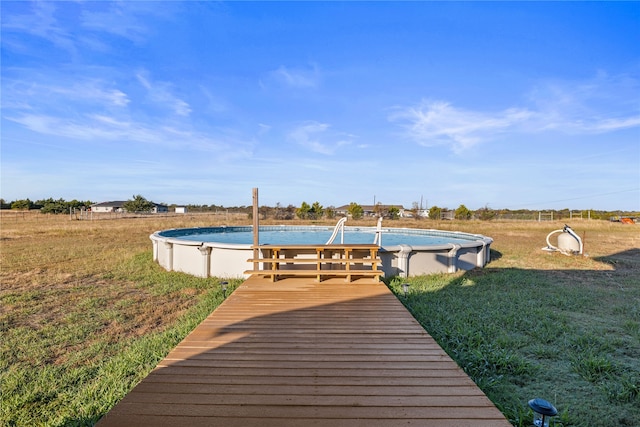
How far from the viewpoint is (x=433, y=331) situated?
13.0ft

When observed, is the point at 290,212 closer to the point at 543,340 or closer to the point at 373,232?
the point at 373,232

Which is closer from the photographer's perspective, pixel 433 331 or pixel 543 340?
pixel 543 340

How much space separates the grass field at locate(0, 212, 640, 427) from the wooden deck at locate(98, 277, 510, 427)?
2.32 feet

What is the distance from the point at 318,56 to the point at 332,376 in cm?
1272

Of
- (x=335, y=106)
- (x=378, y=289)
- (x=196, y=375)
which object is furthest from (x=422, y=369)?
(x=335, y=106)

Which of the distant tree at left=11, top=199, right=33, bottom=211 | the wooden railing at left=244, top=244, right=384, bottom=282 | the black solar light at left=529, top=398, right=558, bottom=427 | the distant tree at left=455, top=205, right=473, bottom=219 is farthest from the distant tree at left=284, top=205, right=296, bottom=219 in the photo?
the distant tree at left=11, top=199, right=33, bottom=211

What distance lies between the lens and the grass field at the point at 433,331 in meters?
2.63

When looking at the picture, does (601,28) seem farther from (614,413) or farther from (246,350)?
(246,350)

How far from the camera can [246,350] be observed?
8.87 ft

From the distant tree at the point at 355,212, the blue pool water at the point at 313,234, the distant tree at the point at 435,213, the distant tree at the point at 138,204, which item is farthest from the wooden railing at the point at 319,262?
the distant tree at the point at 138,204

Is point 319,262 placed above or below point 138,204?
below

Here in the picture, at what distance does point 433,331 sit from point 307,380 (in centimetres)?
237

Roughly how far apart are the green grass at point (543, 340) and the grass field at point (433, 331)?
0.05ft

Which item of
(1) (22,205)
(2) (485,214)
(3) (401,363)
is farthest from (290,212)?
(1) (22,205)
